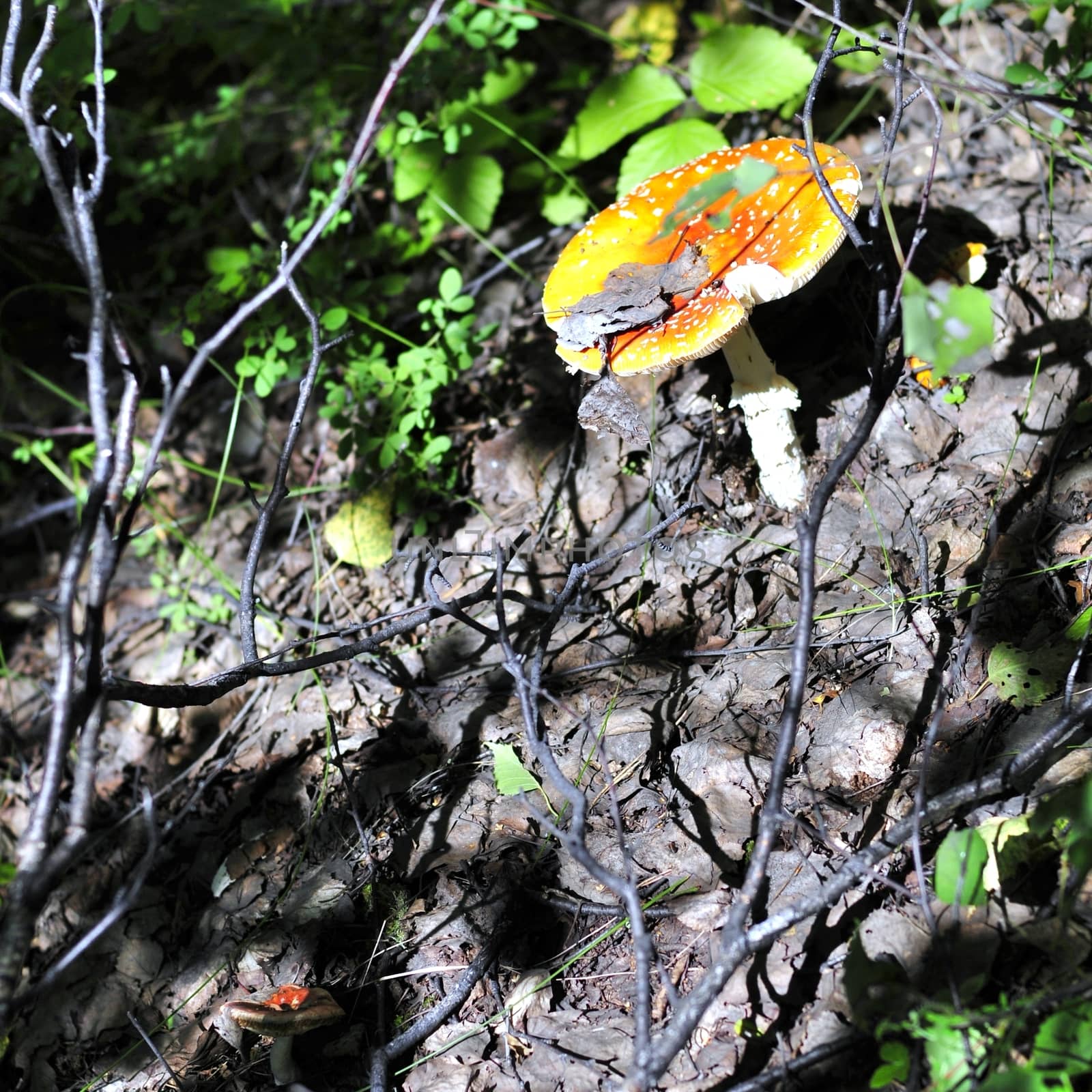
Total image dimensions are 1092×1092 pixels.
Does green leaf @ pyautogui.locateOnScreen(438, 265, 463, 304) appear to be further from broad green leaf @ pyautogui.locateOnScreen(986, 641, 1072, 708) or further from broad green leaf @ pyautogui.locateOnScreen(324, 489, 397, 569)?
broad green leaf @ pyautogui.locateOnScreen(986, 641, 1072, 708)

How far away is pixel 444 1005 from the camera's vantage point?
2.58 metres

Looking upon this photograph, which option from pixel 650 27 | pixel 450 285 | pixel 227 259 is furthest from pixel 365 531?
pixel 650 27

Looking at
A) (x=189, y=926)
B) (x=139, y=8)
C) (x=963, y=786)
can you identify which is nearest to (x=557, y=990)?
(x=963, y=786)

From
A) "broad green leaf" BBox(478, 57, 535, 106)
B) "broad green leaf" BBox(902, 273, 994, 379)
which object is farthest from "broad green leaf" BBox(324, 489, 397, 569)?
"broad green leaf" BBox(902, 273, 994, 379)

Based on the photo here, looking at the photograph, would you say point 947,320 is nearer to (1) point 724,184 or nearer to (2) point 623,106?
(1) point 724,184

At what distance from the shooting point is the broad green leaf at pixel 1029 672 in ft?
8.38

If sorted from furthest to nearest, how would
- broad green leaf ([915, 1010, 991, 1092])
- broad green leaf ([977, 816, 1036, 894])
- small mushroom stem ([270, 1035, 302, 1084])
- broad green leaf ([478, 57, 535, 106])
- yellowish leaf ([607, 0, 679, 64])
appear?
yellowish leaf ([607, 0, 679, 64]), broad green leaf ([478, 57, 535, 106]), small mushroom stem ([270, 1035, 302, 1084]), broad green leaf ([977, 816, 1036, 894]), broad green leaf ([915, 1010, 991, 1092])

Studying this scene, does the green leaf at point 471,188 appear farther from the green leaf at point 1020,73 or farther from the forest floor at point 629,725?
the green leaf at point 1020,73

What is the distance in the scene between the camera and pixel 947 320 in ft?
5.74

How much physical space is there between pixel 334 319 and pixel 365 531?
3.21ft

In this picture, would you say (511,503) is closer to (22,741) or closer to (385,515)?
(385,515)

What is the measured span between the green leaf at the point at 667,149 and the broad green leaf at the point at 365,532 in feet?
5.97

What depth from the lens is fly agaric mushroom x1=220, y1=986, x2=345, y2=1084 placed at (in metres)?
2.44

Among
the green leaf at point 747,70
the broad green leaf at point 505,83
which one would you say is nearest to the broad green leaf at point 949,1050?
the green leaf at point 747,70
